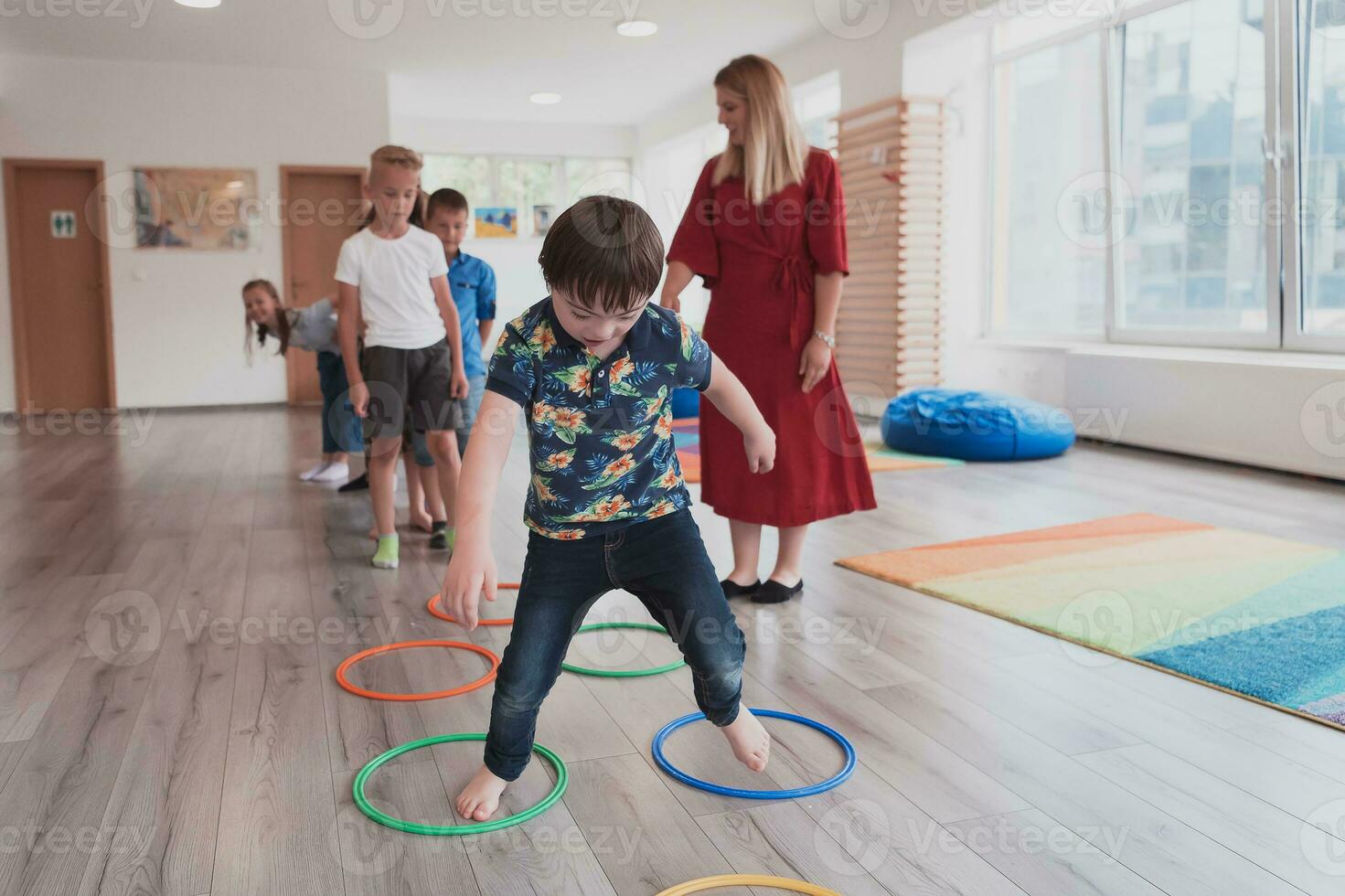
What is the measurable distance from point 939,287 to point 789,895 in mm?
6048

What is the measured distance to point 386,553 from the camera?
3342 millimetres

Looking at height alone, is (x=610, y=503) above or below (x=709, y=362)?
below

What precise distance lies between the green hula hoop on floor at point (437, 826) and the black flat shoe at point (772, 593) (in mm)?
1074

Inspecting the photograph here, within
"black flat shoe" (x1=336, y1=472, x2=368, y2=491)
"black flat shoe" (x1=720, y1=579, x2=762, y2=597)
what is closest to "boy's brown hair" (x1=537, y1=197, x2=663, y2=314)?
"black flat shoe" (x1=720, y1=579, x2=762, y2=597)

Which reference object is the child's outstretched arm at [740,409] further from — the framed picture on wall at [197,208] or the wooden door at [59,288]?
the wooden door at [59,288]

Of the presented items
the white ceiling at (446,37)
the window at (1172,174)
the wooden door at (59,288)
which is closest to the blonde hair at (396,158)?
the white ceiling at (446,37)

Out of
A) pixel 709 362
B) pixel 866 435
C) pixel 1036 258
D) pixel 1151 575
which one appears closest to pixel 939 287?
pixel 1036 258

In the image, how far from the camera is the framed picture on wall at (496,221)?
38.8 feet

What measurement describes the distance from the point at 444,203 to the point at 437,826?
263 cm

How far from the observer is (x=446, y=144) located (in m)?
11.5

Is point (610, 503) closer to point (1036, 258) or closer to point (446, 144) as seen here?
point (1036, 258)

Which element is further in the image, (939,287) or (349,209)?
(349,209)

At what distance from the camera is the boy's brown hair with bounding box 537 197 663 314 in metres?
1.39

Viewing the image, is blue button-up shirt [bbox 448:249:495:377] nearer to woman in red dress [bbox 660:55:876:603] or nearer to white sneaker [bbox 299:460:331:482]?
woman in red dress [bbox 660:55:876:603]
